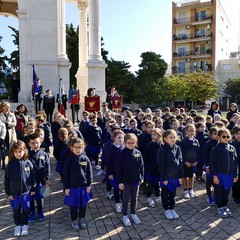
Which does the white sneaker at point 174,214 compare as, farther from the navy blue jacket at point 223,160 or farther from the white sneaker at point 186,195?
the white sneaker at point 186,195

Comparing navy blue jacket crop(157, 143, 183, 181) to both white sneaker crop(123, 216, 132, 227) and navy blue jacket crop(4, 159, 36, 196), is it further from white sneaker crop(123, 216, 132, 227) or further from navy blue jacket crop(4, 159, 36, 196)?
navy blue jacket crop(4, 159, 36, 196)

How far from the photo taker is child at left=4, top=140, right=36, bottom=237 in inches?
189

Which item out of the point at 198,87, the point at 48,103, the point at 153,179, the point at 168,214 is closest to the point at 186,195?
the point at 153,179

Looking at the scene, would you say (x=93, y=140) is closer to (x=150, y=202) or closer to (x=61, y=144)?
(x=61, y=144)

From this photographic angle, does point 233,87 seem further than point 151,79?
Yes

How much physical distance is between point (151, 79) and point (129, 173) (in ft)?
141

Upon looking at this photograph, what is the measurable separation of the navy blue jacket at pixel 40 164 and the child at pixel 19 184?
1.23 ft

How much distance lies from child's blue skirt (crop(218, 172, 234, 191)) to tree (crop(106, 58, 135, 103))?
38.8 metres

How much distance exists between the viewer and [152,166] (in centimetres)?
635

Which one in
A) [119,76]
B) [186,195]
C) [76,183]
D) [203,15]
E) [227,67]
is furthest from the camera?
[203,15]

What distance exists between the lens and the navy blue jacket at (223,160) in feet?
18.5

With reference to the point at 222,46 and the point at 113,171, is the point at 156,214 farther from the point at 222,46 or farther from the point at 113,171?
the point at 222,46

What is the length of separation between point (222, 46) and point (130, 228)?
63854mm

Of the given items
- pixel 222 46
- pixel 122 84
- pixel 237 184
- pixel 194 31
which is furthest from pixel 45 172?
pixel 222 46
